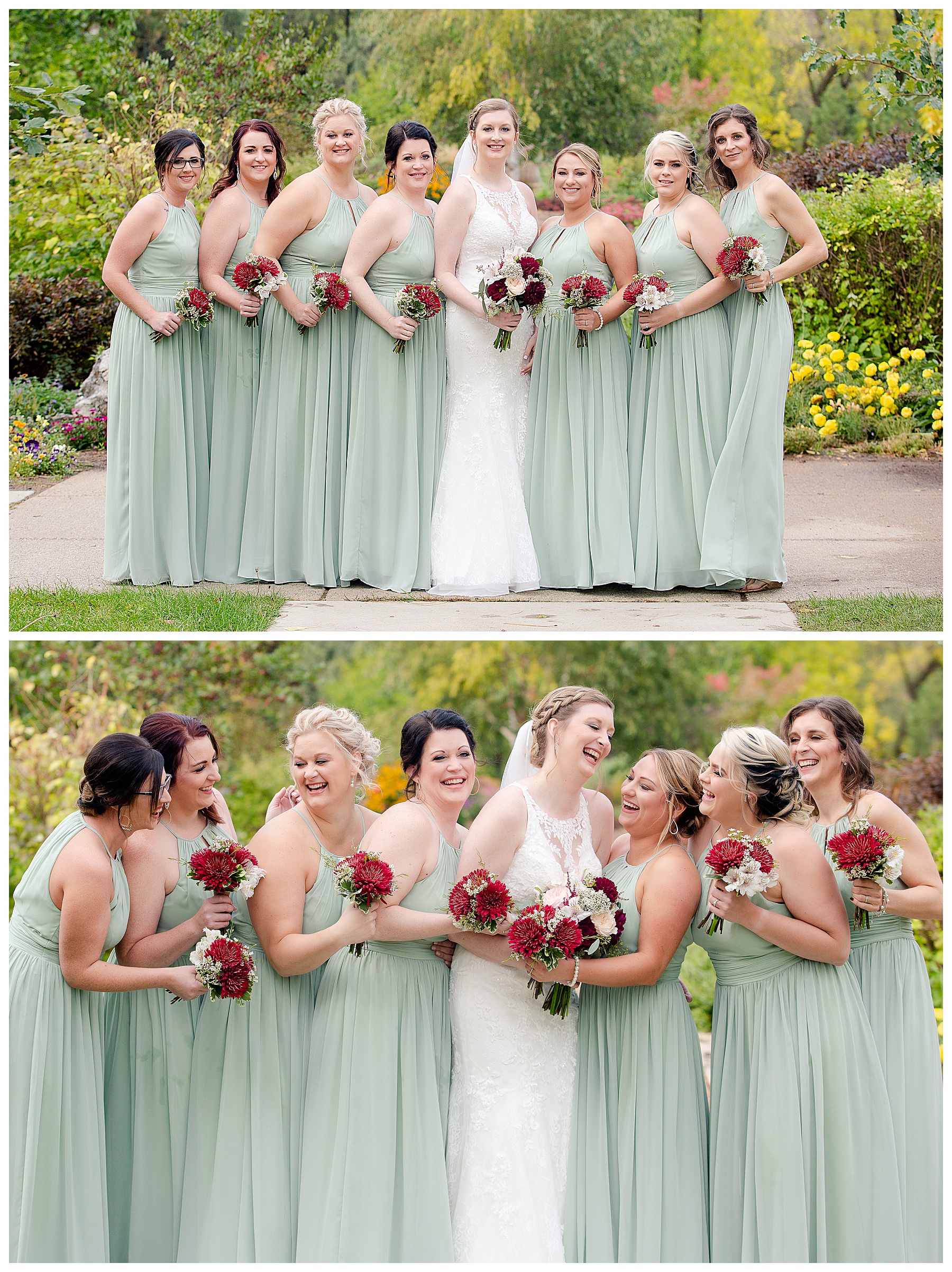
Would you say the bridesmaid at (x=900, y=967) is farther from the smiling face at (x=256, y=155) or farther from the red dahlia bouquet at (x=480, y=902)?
the smiling face at (x=256, y=155)

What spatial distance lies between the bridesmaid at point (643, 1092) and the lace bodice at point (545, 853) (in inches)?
9.7

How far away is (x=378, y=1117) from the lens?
487 centimetres

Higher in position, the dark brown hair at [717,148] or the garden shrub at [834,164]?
the garden shrub at [834,164]

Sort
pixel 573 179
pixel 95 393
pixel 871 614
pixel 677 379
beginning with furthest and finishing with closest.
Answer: pixel 95 393 → pixel 677 379 → pixel 871 614 → pixel 573 179

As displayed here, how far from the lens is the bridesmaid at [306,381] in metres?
7.30

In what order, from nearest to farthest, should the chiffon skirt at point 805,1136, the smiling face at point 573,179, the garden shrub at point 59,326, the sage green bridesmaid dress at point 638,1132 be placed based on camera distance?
the chiffon skirt at point 805,1136 → the sage green bridesmaid dress at point 638,1132 → the smiling face at point 573,179 → the garden shrub at point 59,326

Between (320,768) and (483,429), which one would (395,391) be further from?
(320,768)

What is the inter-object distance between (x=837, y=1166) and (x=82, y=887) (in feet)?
9.90

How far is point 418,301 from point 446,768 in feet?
10.5

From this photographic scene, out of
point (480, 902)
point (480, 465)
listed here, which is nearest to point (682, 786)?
point (480, 902)

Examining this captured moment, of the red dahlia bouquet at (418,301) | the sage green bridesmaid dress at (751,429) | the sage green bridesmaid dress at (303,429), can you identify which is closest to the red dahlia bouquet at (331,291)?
the sage green bridesmaid dress at (303,429)

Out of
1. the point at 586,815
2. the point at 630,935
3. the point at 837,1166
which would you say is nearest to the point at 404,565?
the point at 586,815

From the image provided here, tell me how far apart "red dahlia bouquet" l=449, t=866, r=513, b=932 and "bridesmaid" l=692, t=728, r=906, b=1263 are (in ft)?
2.63

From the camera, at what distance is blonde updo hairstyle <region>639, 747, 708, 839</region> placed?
5.12m
